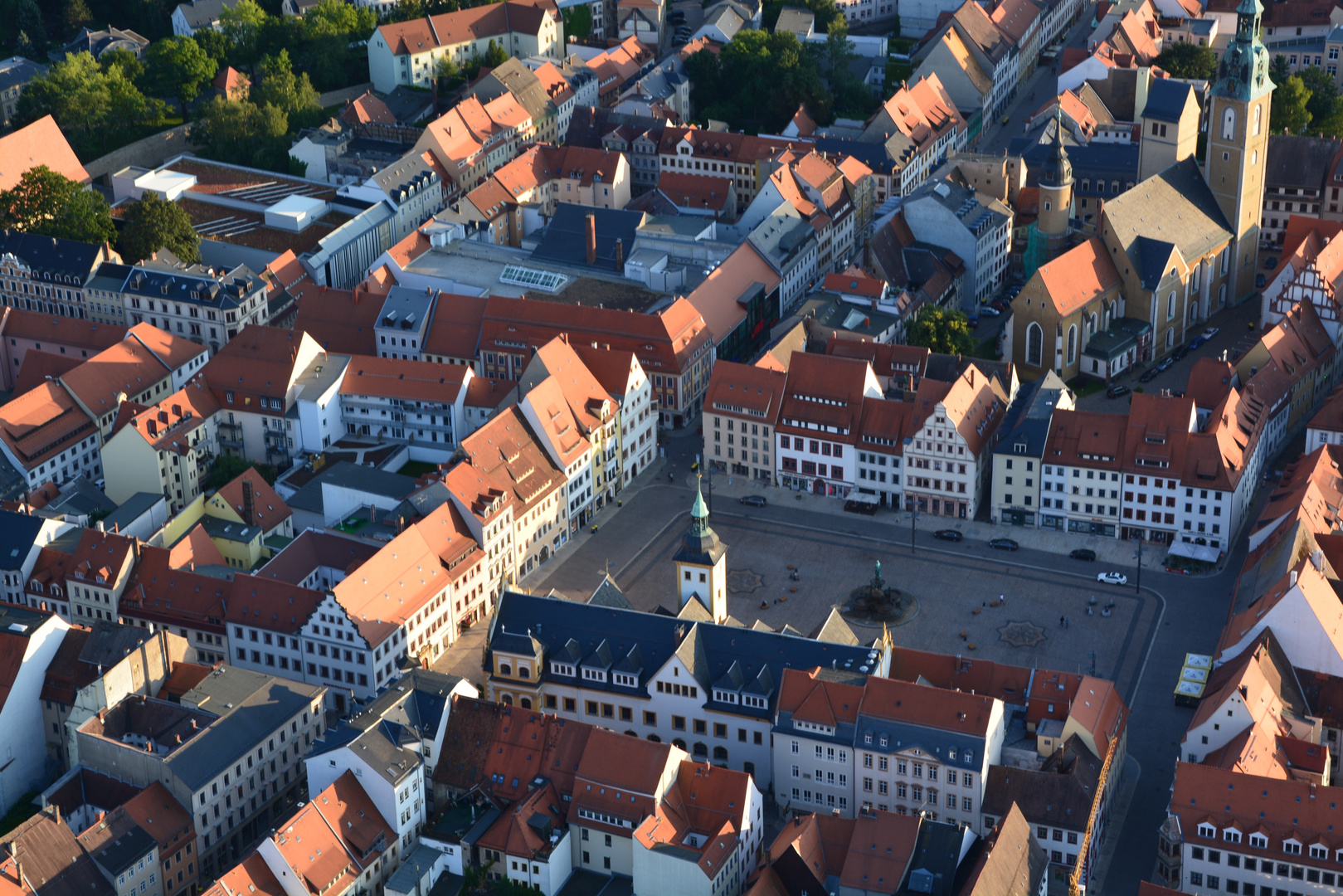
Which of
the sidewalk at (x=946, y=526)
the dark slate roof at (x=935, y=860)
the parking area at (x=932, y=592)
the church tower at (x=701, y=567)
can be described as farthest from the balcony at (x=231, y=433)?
the dark slate roof at (x=935, y=860)

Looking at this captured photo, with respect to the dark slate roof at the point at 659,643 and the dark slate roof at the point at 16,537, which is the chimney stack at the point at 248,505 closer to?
the dark slate roof at the point at 16,537

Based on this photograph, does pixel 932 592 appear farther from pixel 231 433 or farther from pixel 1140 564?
pixel 231 433

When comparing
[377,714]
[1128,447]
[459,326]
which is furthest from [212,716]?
[1128,447]

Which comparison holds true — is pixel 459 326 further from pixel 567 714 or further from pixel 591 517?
pixel 567 714

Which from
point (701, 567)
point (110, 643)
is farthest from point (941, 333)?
point (110, 643)

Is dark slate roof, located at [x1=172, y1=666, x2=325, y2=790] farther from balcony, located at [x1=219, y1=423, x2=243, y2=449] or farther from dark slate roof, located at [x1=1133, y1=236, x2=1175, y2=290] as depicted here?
dark slate roof, located at [x1=1133, y1=236, x2=1175, y2=290]

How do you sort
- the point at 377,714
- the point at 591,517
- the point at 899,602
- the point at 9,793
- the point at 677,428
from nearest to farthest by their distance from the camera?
1. the point at 377,714
2. the point at 9,793
3. the point at 899,602
4. the point at 591,517
5. the point at 677,428

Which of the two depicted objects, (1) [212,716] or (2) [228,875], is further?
(1) [212,716]
